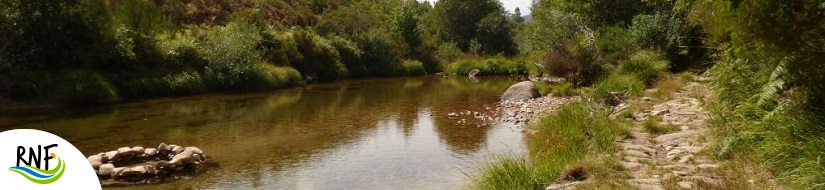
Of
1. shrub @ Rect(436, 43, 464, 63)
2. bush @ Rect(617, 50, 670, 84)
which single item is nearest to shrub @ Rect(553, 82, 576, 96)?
bush @ Rect(617, 50, 670, 84)

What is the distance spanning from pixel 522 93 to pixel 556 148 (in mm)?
13276

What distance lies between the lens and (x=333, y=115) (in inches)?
798

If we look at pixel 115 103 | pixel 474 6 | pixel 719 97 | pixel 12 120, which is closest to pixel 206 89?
pixel 115 103

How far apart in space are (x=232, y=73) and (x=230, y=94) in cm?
192

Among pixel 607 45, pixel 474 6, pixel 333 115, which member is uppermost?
pixel 474 6

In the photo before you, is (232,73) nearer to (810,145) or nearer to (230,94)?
(230,94)

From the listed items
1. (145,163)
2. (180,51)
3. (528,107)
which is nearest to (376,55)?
(180,51)

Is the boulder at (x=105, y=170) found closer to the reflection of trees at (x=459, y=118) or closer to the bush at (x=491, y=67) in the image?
the reflection of trees at (x=459, y=118)

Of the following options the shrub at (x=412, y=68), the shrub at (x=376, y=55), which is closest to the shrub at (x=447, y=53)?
the shrub at (x=412, y=68)

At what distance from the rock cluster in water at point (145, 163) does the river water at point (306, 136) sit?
47 centimetres

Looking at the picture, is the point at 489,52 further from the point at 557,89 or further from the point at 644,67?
the point at 644,67

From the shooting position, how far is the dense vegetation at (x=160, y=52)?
23.1 meters

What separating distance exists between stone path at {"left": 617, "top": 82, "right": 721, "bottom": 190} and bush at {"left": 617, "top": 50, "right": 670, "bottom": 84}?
6.78m

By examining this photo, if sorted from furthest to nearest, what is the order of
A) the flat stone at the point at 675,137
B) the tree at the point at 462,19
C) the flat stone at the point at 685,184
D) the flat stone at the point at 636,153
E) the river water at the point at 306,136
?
the tree at the point at 462,19 → the river water at the point at 306,136 → the flat stone at the point at 675,137 → the flat stone at the point at 636,153 → the flat stone at the point at 685,184
